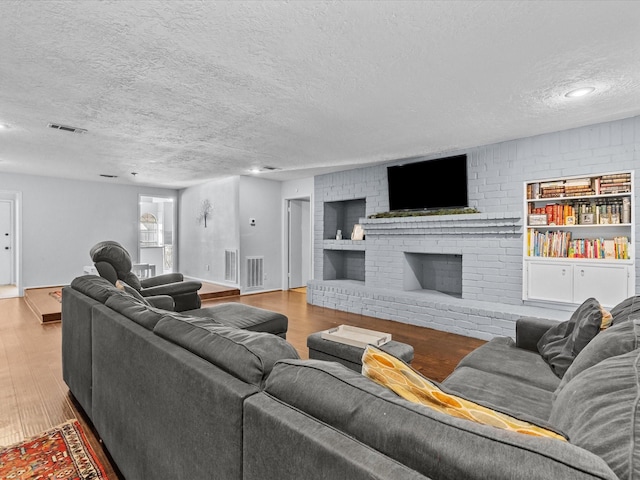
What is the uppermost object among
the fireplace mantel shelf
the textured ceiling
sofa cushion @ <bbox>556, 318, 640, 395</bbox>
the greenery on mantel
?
A: the textured ceiling

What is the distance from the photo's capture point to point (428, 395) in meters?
0.85

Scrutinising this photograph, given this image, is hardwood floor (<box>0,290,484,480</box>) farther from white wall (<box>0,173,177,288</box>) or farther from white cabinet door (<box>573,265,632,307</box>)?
white cabinet door (<box>573,265,632,307</box>)

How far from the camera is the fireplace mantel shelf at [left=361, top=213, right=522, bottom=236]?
4.14m

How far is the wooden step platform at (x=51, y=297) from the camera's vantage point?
470 cm

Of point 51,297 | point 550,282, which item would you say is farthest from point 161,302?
point 51,297

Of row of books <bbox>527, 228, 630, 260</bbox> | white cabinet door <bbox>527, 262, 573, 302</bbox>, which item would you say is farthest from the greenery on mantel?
white cabinet door <bbox>527, 262, 573, 302</bbox>

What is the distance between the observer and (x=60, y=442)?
195cm

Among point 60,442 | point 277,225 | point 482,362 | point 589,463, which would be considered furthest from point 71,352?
point 277,225

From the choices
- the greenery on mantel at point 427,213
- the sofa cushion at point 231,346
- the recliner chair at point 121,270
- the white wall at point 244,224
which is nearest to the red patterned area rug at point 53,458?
the sofa cushion at point 231,346

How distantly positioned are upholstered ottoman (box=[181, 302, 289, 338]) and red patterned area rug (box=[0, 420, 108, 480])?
1117 millimetres

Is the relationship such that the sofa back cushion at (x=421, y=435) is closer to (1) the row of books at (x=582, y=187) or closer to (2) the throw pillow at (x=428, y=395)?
(2) the throw pillow at (x=428, y=395)

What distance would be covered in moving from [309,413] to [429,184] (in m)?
4.52

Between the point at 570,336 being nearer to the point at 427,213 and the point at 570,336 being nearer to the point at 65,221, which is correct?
the point at 427,213

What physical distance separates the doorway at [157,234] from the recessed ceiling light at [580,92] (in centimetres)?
824
